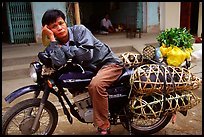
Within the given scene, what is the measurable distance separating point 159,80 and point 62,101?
3.62 ft

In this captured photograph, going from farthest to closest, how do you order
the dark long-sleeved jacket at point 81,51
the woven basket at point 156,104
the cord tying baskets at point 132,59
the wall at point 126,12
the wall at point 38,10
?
1. the wall at point 126,12
2. the wall at point 38,10
3. the cord tying baskets at point 132,59
4. the woven basket at point 156,104
5. the dark long-sleeved jacket at point 81,51

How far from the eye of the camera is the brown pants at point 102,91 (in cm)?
260

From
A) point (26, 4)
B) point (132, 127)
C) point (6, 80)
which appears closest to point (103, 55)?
point (132, 127)

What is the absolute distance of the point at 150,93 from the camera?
276 centimetres

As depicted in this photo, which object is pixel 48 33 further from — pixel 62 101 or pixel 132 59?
pixel 132 59

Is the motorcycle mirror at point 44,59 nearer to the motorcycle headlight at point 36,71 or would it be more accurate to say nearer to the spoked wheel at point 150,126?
the motorcycle headlight at point 36,71

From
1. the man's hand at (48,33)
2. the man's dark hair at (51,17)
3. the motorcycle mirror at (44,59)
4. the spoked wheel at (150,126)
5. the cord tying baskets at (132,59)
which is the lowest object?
the spoked wheel at (150,126)

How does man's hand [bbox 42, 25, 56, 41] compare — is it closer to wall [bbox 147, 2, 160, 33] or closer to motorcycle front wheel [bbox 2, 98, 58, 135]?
motorcycle front wheel [bbox 2, 98, 58, 135]

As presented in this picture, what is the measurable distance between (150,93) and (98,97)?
588 millimetres

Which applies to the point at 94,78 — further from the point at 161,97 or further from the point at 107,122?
the point at 161,97

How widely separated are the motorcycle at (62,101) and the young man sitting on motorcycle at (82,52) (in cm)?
12

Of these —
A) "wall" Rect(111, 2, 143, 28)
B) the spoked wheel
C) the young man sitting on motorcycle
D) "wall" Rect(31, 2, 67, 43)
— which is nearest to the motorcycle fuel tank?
the young man sitting on motorcycle

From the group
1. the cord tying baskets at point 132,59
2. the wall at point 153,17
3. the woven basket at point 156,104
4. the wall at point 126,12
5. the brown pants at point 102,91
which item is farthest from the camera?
the wall at point 126,12

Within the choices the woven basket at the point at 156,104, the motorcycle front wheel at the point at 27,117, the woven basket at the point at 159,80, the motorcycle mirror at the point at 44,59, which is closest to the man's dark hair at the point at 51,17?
the motorcycle mirror at the point at 44,59
